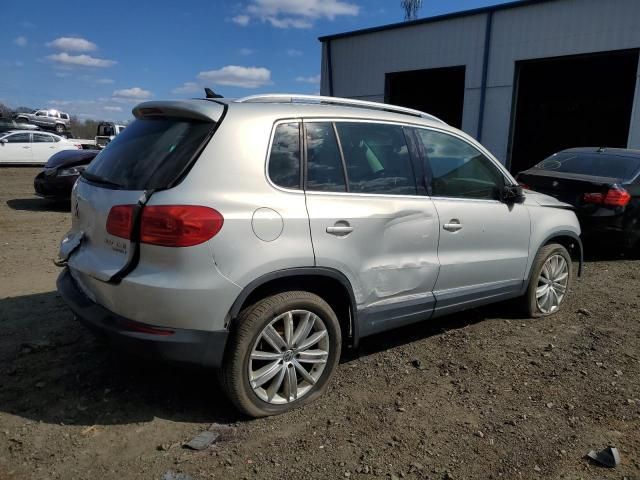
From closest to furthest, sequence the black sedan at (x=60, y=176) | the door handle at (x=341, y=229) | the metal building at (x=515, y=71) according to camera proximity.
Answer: the door handle at (x=341, y=229) < the black sedan at (x=60, y=176) < the metal building at (x=515, y=71)

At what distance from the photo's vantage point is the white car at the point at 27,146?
62.6 feet

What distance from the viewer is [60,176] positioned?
9.53 metres

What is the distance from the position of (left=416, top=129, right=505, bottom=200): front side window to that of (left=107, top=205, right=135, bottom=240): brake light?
2050mm

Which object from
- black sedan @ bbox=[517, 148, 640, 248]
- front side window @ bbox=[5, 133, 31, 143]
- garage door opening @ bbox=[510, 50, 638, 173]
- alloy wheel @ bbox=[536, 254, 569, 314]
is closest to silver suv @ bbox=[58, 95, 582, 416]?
alloy wheel @ bbox=[536, 254, 569, 314]

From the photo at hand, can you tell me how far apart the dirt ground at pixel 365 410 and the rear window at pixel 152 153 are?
42.1 inches

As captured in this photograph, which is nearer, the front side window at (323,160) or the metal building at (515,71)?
the front side window at (323,160)

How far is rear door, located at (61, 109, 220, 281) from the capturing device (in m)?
2.75

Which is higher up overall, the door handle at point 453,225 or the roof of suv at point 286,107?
the roof of suv at point 286,107

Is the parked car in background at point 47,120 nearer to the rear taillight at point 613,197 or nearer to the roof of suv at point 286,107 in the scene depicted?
the rear taillight at point 613,197

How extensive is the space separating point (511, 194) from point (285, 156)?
6.97 ft

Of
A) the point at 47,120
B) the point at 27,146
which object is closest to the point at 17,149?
the point at 27,146

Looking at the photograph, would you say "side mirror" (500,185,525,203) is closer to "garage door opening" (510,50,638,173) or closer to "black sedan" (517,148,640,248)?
"black sedan" (517,148,640,248)

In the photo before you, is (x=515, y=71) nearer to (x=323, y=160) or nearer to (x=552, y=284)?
(x=552, y=284)

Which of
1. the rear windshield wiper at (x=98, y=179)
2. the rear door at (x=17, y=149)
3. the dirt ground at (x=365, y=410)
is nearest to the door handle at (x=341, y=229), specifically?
the dirt ground at (x=365, y=410)
